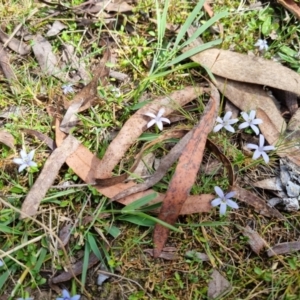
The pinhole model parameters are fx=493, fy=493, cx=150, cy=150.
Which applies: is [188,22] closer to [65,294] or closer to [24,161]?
[24,161]

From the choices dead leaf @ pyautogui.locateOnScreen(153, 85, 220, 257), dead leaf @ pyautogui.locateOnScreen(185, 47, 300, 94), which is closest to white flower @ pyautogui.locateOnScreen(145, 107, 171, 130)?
dead leaf @ pyautogui.locateOnScreen(153, 85, 220, 257)

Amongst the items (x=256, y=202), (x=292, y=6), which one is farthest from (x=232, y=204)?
(x=292, y=6)

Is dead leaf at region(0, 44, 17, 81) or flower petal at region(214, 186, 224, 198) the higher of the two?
dead leaf at region(0, 44, 17, 81)

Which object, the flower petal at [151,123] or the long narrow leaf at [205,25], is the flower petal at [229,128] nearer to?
the flower petal at [151,123]

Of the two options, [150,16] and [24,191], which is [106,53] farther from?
[24,191]

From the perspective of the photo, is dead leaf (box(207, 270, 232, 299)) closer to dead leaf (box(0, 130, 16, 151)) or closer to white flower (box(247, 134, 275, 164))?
white flower (box(247, 134, 275, 164))

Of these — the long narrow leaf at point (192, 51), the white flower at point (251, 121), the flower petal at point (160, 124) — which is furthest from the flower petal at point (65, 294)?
the long narrow leaf at point (192, 51)
